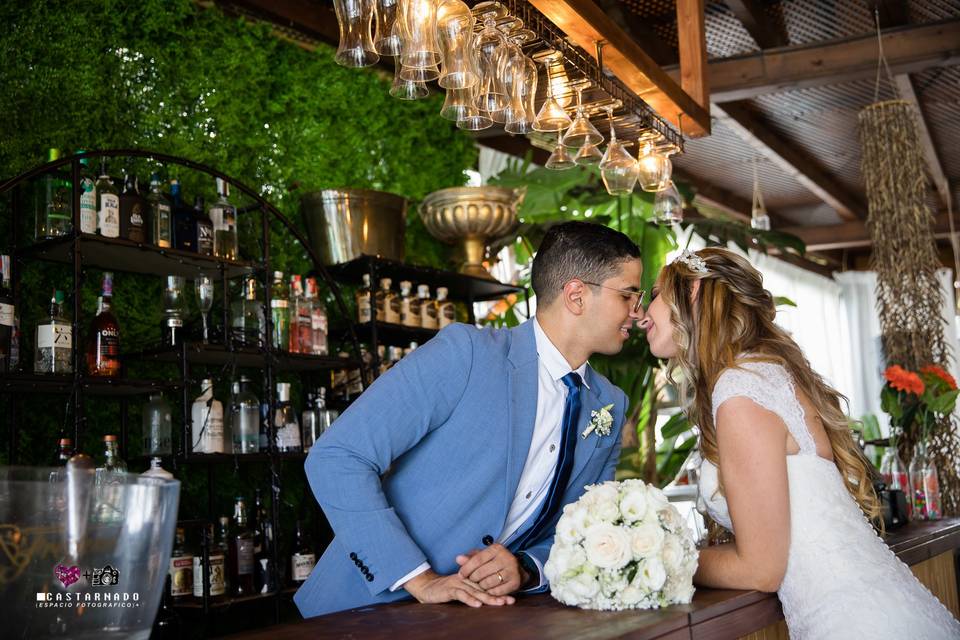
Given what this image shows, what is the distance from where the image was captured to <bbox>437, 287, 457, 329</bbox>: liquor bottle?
4238 mm

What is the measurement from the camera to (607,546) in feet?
5.38

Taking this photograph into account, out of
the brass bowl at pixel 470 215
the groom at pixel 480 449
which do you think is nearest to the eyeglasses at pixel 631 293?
the groom at pixel 480 449

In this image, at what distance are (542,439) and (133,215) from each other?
5.22 ft

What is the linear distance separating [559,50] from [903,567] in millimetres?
1597

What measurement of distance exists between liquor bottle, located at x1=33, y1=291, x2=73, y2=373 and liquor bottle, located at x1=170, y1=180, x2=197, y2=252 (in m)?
0.49

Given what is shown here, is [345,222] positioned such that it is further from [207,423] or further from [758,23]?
[758,23]

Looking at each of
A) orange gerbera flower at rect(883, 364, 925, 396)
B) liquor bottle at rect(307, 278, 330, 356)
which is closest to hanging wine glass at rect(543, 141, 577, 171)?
liquor bottle at rect(307, 278, 330, 356)

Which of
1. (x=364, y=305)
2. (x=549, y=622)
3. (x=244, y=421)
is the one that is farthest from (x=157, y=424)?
(x=549, y=622)

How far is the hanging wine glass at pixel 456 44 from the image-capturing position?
221 cm

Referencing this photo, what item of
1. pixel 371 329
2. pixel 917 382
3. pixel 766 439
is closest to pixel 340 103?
pixel 371 329

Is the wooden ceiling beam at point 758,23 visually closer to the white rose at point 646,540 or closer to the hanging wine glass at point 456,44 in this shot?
the hanging wine glass at point 456,44

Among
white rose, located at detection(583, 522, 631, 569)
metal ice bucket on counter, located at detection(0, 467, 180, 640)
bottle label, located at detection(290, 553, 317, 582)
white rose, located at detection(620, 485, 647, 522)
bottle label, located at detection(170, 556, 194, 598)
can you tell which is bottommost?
bottle label, located at detection(290, 553, 317, 582)

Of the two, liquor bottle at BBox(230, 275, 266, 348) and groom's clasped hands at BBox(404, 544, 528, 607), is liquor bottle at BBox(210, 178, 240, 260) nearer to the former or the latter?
liquor bottle at BBox(230, 275, 266, 348)

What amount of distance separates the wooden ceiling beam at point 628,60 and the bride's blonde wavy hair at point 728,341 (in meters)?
0.83
